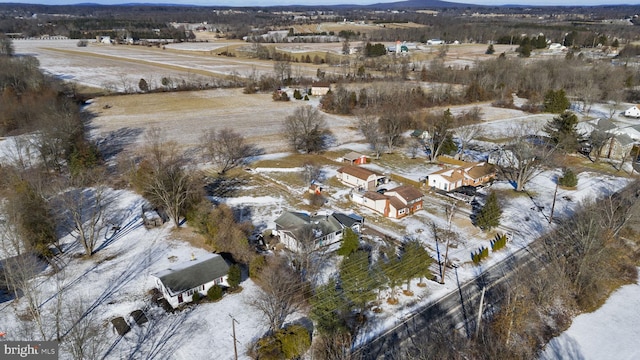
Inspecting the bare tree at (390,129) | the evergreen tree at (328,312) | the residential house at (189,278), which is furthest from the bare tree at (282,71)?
the evergreen tree at (328,312)

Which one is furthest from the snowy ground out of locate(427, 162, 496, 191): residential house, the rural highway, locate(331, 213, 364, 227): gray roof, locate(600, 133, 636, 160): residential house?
locate(600, 133, 636, 160): residential house

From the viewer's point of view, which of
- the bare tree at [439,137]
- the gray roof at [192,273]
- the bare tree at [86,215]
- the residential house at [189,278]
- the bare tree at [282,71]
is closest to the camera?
the residential house at [189,278]

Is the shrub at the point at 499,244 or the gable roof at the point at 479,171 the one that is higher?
the gable roof at the point at 479,171

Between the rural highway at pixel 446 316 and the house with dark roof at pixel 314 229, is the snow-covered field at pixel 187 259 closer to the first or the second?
the rural highway at pixel 446 316

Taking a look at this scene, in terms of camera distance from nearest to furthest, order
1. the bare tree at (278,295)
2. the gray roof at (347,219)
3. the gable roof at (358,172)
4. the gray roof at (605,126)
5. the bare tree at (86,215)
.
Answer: the bare tree at (278,295)
the bare tree at (86,215)
the gray roof at (347,219)
the gable roof at (358,172)
the gray roof at (605,126)

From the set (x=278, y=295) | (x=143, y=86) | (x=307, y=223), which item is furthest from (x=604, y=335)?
(x=143, y=86)

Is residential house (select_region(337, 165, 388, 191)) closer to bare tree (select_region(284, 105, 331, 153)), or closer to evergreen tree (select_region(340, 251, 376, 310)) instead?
bare tree (select_region(284, 105, 331, 153))

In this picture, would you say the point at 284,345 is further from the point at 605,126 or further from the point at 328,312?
the point at 605,126
